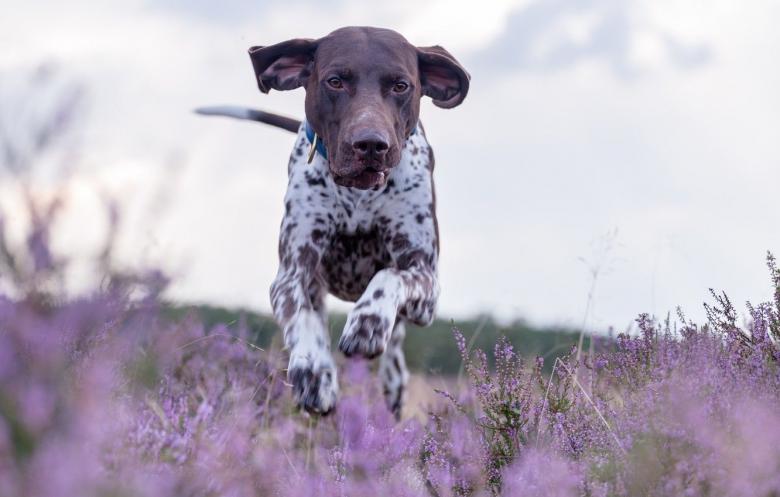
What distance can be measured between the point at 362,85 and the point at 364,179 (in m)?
0.56

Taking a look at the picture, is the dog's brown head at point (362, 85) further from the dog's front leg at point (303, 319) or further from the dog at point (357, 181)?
the dog's front leg at point (303, 319)

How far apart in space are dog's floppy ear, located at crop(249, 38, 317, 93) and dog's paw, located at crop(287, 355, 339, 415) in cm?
169

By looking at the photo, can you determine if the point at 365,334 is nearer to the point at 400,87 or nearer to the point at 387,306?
the point at 387,306

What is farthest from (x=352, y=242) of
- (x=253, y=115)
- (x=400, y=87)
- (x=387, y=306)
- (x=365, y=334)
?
(x=253, y=115)

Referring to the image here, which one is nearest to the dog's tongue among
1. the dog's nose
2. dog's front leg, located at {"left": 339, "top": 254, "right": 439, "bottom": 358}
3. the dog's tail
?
the dog's nose

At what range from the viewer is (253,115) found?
281 inches

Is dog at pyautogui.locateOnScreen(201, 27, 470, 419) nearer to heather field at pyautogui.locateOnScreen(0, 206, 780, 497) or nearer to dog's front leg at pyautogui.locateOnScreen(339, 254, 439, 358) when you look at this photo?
dog's front leg at pyautogui.locateOnScreen(339, 254, 439, 358)

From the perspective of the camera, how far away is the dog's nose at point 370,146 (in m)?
4.26

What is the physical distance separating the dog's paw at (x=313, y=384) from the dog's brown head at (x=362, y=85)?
32.4 inches

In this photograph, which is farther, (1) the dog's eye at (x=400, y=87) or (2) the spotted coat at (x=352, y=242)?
(1) the dog's eye at (x=400, y=87)

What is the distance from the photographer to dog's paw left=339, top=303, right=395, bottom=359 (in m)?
4.14

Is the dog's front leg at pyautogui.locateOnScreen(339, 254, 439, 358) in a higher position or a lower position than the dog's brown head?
lower

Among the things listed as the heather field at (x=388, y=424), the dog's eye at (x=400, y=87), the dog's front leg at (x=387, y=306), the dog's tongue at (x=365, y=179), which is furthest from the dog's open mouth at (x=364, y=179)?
the heather field at (x=388, y=424)

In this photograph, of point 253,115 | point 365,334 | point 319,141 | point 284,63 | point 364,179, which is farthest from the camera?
point 253,115
